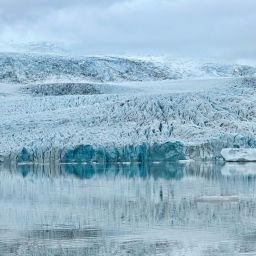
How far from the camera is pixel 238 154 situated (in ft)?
92.6

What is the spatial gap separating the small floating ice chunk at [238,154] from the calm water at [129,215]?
18.9ft

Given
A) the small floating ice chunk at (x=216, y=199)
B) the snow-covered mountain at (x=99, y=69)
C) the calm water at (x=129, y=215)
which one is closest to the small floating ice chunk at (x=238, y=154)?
the calm water at (x=129, y=215)

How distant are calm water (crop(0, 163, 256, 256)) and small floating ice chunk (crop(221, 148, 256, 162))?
577 cm

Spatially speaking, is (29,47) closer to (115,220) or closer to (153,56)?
(153,56)

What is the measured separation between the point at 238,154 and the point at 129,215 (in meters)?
16.1

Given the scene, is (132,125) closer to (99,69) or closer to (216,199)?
(216,199)

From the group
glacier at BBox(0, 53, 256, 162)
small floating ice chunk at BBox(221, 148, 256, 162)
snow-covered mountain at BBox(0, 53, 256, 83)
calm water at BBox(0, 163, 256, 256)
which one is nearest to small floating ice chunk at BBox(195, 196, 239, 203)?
calm water at BBox(0, 163, 256, 256)

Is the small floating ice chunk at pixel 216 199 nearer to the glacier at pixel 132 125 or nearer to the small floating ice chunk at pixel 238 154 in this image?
the small floating ice chunk at pixel 238 154

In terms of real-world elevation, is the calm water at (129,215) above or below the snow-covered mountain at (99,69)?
below

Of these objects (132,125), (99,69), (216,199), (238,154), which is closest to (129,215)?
(216,199)

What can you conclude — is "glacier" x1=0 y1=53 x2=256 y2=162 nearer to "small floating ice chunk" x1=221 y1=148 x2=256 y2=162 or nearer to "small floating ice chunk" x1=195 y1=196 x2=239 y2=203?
"small floating ice chunk" x1=221 y1=148 x2=256 y2=162

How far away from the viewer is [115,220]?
11969 mm

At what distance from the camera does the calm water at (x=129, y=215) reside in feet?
31.4

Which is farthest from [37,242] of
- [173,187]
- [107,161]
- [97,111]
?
[97,111]
